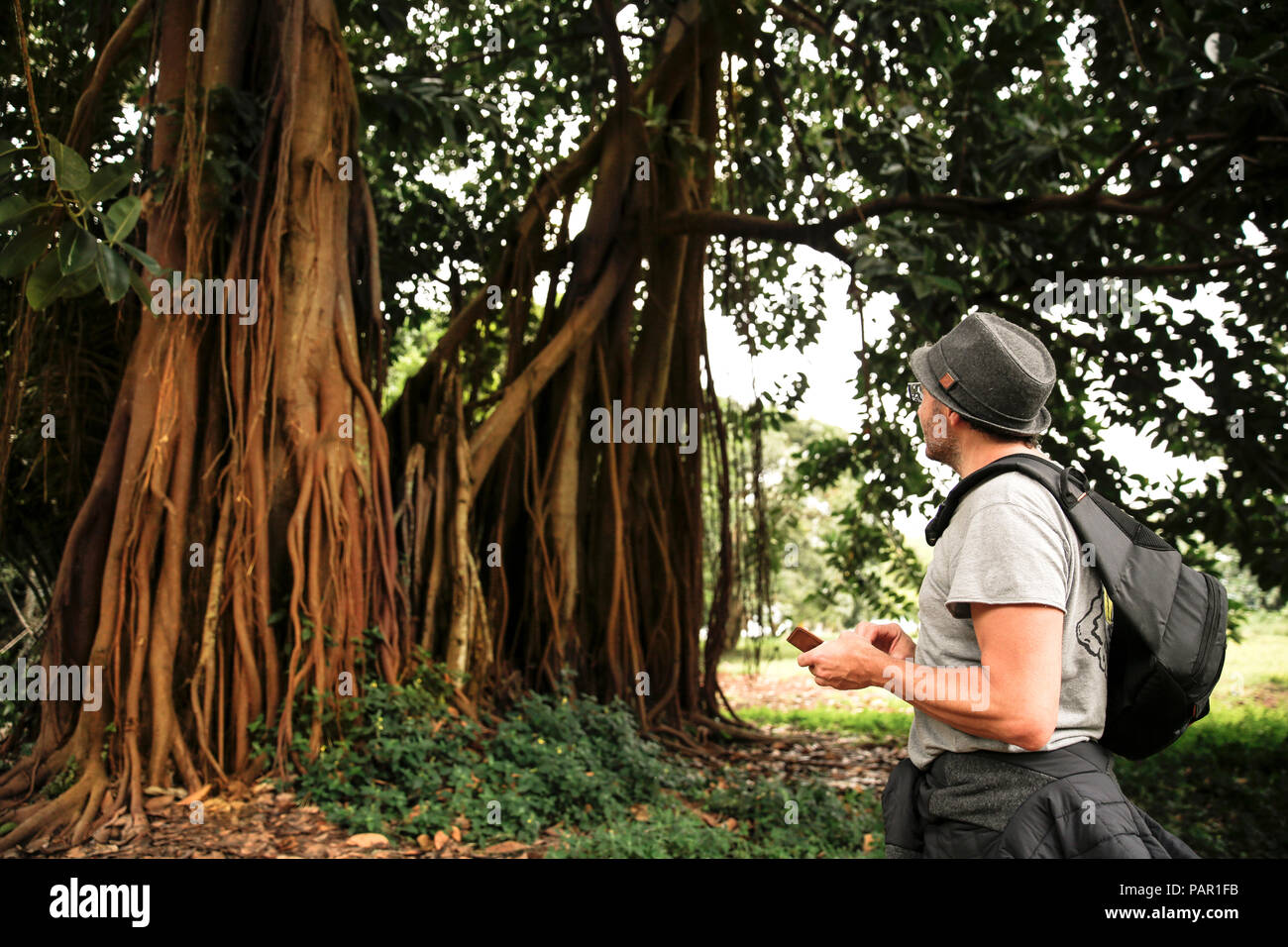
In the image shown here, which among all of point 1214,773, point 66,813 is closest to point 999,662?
point 66,813

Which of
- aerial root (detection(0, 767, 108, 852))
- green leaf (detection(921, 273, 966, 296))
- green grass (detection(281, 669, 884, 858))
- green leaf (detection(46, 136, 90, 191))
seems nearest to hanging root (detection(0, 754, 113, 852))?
aerial root (detection(0, 767, 108, 852))

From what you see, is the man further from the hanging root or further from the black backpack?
the hanging root

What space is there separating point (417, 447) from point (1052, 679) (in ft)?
13.7

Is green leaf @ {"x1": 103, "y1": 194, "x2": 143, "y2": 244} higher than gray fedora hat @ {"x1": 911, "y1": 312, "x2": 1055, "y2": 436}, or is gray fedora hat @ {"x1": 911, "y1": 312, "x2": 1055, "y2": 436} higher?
green leaf @ {"x1": 103, "y1": 194, "x2": 143, "y2": 244}

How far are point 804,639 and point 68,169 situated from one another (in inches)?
69.1

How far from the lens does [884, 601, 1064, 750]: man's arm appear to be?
1.32 metres

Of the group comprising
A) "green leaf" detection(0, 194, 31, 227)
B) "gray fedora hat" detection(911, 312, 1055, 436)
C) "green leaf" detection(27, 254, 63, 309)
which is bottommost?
"gray fedora hat" detection(911, 312, 1055, 436)

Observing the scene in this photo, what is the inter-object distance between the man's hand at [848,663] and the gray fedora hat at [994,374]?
0.35 meters

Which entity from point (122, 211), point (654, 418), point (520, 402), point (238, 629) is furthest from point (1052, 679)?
point (654, 418)

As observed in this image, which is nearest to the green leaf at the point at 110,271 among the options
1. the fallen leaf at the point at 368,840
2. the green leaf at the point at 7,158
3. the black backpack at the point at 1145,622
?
the green leaf at the point at 7,158

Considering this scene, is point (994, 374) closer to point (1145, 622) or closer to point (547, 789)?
point (1145, 622)

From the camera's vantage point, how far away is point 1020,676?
132 cm

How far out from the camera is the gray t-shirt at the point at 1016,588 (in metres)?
1.35

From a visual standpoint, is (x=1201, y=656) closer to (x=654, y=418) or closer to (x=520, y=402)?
(x=520, y=402)
